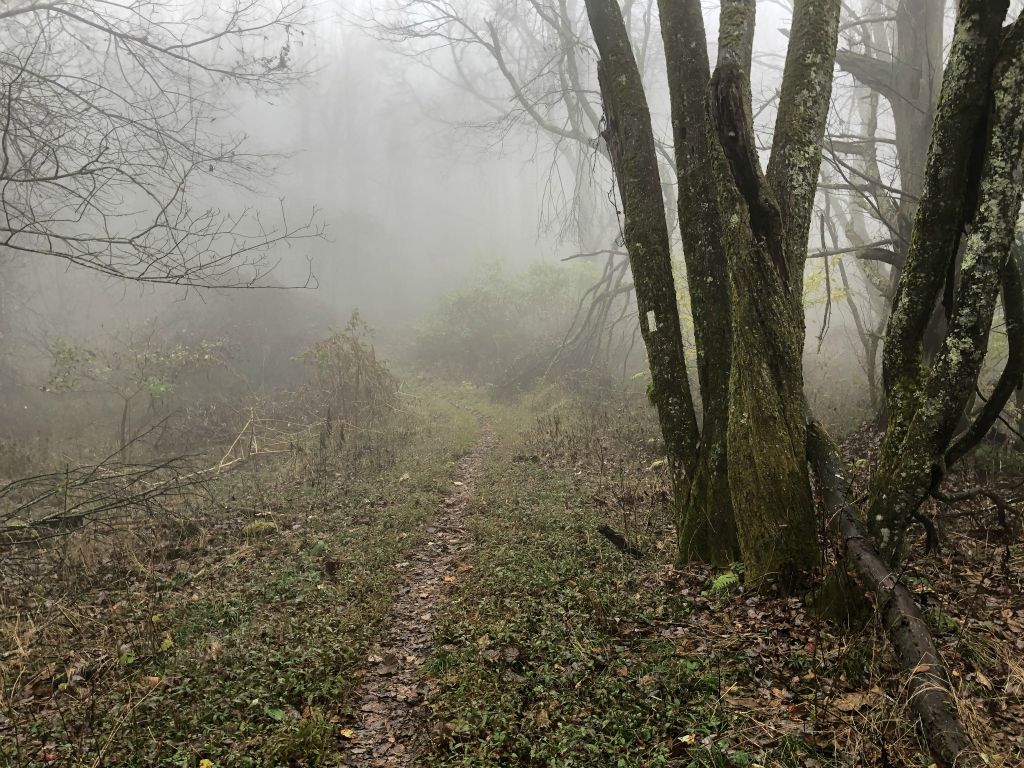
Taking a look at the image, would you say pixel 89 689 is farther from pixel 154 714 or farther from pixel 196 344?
pixel 196 344

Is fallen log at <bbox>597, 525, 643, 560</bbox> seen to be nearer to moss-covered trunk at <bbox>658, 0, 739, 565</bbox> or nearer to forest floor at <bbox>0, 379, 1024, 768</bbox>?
forest floor at <bbox>0, 379, 1024, 768</bbox>

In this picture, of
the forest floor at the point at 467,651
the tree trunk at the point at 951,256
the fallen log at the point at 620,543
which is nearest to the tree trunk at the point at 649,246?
the fallen log at the point at 620,543

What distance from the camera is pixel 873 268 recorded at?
12.6 meters

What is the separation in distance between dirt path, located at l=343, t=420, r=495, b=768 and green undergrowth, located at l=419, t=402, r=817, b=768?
0.64 feet

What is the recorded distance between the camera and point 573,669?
4391mm

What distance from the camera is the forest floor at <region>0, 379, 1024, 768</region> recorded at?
360 cm

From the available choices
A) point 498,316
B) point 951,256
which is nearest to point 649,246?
point 951,256

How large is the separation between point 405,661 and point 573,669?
1.50 m

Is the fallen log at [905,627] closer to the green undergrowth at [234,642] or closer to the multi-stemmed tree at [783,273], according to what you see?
the multi-stemmed tree at [783,273]

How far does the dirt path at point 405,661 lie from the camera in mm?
4038

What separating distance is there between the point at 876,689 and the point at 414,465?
344 inches

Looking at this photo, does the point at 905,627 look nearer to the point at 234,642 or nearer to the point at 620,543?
the point at 620,543

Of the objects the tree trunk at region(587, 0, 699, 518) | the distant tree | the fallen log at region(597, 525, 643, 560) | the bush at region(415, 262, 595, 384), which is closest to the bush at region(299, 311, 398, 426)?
the distant tree

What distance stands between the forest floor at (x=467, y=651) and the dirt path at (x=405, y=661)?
0.07ft
